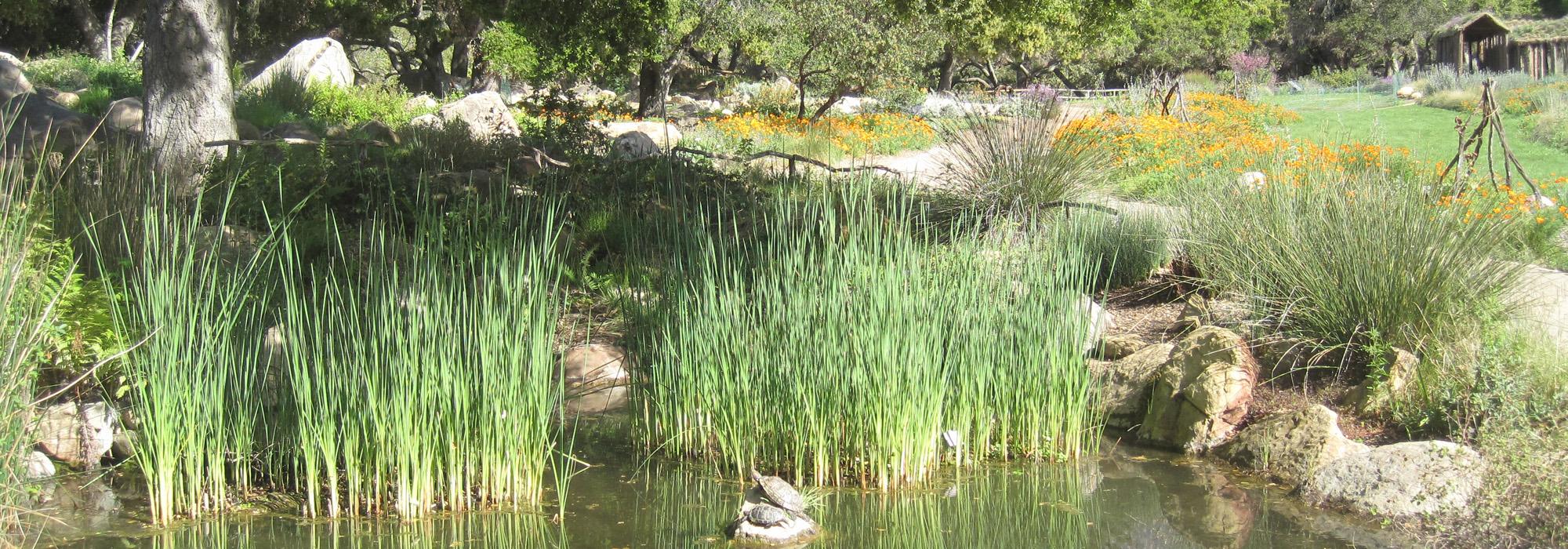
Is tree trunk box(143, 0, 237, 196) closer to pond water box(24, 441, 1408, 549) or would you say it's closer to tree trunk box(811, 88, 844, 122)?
pond water box(24, 441, 1408, 549)

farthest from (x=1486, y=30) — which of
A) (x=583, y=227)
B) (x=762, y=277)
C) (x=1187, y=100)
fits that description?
(x=762, y=277)

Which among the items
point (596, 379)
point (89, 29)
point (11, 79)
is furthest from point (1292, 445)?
point (89, 29)

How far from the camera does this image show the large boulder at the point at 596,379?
244 inches

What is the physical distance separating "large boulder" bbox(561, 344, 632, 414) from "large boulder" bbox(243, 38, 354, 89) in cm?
1144

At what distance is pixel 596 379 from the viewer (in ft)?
20.7

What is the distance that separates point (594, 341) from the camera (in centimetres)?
704

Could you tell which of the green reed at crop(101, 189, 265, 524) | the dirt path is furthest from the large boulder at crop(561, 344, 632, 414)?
the dirt path

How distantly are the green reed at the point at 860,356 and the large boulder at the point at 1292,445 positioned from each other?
2.40 feet

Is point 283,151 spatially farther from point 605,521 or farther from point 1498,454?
point 1498,454

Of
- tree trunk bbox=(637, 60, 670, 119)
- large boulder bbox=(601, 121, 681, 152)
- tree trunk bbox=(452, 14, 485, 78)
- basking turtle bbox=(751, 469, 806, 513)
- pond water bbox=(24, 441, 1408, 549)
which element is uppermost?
tree trunk bbox=(452, 14, 485, 78)

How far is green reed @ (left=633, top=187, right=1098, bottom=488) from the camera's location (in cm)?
443

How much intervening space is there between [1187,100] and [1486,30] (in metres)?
23.5

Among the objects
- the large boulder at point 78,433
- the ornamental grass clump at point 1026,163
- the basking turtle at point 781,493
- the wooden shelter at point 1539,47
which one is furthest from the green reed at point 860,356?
the wooden shelter at point 1539,47

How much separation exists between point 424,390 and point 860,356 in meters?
1.64
